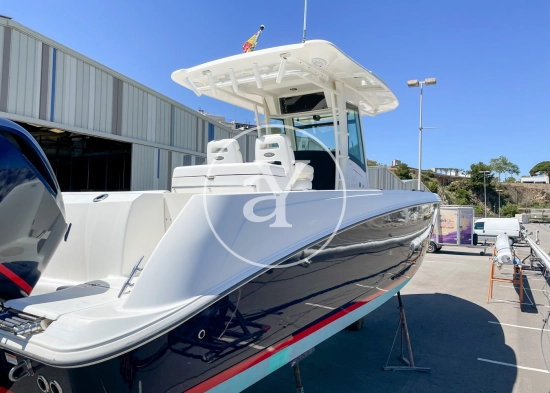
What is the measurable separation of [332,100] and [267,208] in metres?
2.16

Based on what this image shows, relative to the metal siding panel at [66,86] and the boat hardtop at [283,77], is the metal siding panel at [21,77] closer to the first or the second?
the metal siding panel at [66,86]

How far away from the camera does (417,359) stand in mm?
4023

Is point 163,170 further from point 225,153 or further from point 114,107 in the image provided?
point 225,153

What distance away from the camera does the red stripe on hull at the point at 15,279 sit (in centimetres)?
159

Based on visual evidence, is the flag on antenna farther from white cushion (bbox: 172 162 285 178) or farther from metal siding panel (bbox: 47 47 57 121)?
metal siding panel (bbox: 47 47 57 121)

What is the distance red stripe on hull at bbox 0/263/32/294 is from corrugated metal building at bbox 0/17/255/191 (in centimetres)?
672

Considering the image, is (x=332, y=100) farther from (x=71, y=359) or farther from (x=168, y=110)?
(x=168, y=110)

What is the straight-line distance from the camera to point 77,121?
8.23m

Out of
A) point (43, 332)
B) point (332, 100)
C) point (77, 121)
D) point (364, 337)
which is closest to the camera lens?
point (43, 332)

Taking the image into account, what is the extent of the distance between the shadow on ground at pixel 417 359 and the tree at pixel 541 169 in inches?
4265

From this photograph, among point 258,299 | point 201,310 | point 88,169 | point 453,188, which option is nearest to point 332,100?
point 258,299

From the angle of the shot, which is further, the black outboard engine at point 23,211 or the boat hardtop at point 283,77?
the boat hardtop at point 283,77

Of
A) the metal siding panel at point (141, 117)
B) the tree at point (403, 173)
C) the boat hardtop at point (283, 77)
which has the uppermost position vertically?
the tree at point (403, 173)

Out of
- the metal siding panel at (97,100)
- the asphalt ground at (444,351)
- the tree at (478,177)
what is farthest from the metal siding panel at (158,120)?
the tree at (478,177)
